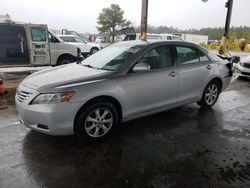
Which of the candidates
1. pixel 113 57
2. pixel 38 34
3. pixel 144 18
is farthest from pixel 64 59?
pixel 113 57

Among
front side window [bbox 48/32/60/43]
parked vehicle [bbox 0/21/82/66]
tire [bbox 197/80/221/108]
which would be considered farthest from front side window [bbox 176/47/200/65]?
front side window [bbox 48/32/60/43]

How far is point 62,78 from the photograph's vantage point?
3.54 metres

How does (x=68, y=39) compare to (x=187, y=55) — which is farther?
(x=68, y=39)

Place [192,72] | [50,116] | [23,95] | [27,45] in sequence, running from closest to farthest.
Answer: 1. [50,116]
2. [23,95]
3. [192,72]
4. [27,45]

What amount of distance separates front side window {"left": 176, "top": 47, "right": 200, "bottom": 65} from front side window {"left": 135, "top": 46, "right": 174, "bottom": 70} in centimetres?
24

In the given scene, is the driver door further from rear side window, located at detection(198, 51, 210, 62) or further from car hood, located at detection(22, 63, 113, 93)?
rear side window, located at detection(198, 51, 210, 62)

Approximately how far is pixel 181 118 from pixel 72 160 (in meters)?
2.44

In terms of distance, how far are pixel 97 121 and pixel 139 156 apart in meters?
0.82

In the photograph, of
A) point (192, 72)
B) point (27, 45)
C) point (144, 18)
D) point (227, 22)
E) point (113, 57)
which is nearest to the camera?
point (113, 57)

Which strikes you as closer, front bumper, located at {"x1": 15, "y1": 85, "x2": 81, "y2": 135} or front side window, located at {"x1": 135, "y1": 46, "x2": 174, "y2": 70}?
front bumper, located at {"x1": 15, "y1": 85, "x2": 81, "y2": 135}

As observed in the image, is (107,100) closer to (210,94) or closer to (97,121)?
(97,121)

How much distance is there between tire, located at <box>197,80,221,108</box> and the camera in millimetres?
5008

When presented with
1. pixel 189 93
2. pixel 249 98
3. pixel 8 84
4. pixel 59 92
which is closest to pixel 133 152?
pixel 59 92

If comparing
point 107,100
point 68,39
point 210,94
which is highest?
point 68,39
